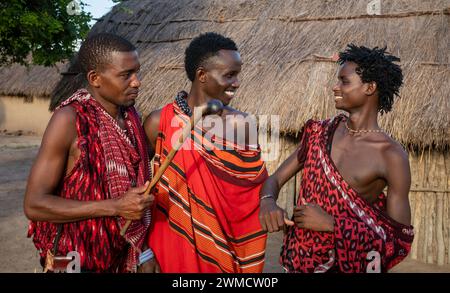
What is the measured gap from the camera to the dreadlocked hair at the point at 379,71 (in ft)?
7.23

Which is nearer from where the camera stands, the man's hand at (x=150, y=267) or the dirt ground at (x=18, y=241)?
the man's hand at (x=150, y=267)

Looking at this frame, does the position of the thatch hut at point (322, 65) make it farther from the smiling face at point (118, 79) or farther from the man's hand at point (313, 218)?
the smiling face at point (118, 79)

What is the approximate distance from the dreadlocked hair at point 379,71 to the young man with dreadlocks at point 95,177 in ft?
3.50

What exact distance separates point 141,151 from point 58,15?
5.74 meters

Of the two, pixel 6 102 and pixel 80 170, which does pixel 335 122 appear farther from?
pixel 6 102

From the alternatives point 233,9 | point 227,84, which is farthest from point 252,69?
point 227,84

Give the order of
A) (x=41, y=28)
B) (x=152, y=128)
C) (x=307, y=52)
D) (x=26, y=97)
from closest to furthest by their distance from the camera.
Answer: (x=152, y=128), (x=41, y=28), (x=307, y=52), (x=26, y=97)

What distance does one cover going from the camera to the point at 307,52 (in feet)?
22.5

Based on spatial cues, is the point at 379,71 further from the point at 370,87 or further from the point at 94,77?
the point at 94,77

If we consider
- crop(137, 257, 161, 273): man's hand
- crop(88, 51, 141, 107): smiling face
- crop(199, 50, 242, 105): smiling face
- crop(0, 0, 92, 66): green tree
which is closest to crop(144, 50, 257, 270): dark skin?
crop(199, 50, 242, 105): smiling face

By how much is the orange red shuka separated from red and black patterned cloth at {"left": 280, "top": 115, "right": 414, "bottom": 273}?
273mm

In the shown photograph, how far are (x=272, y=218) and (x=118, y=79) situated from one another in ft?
3.08

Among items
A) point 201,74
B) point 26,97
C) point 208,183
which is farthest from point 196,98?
point 26,97

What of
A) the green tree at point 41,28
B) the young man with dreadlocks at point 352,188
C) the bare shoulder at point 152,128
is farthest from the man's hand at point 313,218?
the green tree at point 41,28
